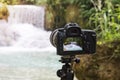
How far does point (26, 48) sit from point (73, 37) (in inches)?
350

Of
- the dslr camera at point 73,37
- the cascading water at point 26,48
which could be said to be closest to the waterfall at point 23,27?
the cascading water at point 26,48

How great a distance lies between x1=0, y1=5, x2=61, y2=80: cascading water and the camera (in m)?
6.83

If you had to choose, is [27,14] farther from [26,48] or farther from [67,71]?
[67,71]

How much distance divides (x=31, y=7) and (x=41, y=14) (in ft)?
1.30

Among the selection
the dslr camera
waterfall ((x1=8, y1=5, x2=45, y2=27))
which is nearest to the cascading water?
waterfall ((x1=8, y1=5, x2=45, y2=27))

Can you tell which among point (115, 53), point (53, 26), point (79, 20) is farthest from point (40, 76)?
point (53, 26)

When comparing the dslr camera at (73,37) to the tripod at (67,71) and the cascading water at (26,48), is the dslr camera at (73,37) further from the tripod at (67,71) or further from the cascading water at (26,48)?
the cascading water at (26,48)

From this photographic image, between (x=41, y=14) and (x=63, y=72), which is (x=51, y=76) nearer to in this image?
(x=63, y=72)

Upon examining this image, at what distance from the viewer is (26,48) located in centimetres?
1091

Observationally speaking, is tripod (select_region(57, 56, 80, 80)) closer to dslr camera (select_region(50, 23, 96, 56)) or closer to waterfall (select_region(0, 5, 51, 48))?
dslr camera (select_region(50, 23, 96, 56))

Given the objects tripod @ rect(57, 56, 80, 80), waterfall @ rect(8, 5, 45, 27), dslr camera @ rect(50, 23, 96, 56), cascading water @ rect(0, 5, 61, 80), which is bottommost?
cascading water @ rect(0, 5, 61, 80)

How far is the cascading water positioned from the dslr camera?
4154mm

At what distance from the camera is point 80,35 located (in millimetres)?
2086

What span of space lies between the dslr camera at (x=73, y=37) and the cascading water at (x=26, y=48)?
164 inches
